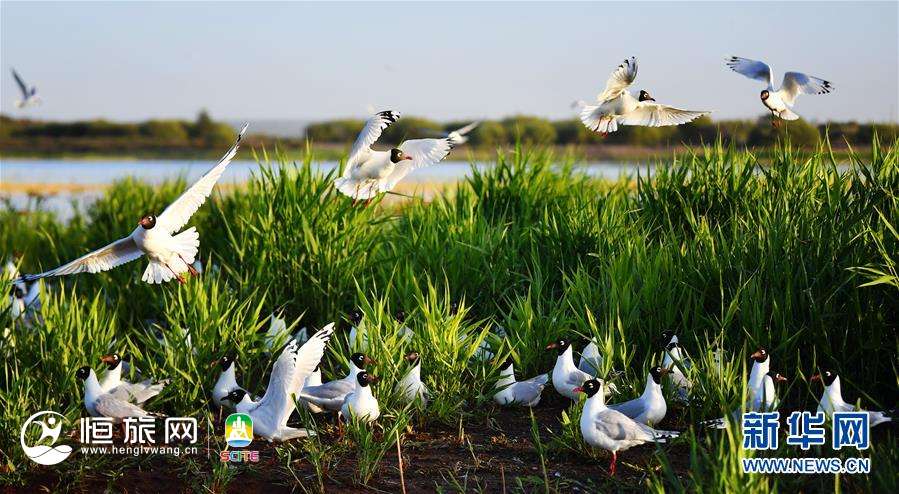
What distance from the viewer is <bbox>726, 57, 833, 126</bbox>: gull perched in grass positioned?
22.0 ft

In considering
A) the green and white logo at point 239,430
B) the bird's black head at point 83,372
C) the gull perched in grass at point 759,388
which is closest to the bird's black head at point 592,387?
the gull perched in grass at point 759,388

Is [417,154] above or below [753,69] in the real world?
below

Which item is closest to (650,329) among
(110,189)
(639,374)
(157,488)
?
(639,374)

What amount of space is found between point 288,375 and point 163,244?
5.05ft

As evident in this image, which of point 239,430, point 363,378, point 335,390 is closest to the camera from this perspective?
point 363,378

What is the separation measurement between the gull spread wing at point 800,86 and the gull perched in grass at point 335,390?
3751 millimetres

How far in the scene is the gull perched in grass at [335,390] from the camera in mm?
5457

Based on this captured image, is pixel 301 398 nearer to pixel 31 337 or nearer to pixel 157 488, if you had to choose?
pixel 157 488

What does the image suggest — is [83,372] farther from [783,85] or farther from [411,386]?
[783,85]

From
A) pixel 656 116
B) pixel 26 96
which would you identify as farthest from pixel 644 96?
pixel 26 96

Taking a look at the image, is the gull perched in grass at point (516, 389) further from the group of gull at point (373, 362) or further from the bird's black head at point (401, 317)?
the bird's black head at point (401, 317)

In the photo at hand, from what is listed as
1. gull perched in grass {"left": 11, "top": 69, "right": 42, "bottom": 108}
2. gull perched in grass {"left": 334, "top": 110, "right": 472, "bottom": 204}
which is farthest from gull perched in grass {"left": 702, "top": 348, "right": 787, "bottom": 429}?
gull perched in grass {"left": 11, "top": 69, "right": 42, "bottom": 108}

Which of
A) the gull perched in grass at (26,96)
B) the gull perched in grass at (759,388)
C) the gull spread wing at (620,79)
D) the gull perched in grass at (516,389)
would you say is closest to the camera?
the gull perched in grass at (759,388)

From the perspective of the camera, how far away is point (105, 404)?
18.4 ft
